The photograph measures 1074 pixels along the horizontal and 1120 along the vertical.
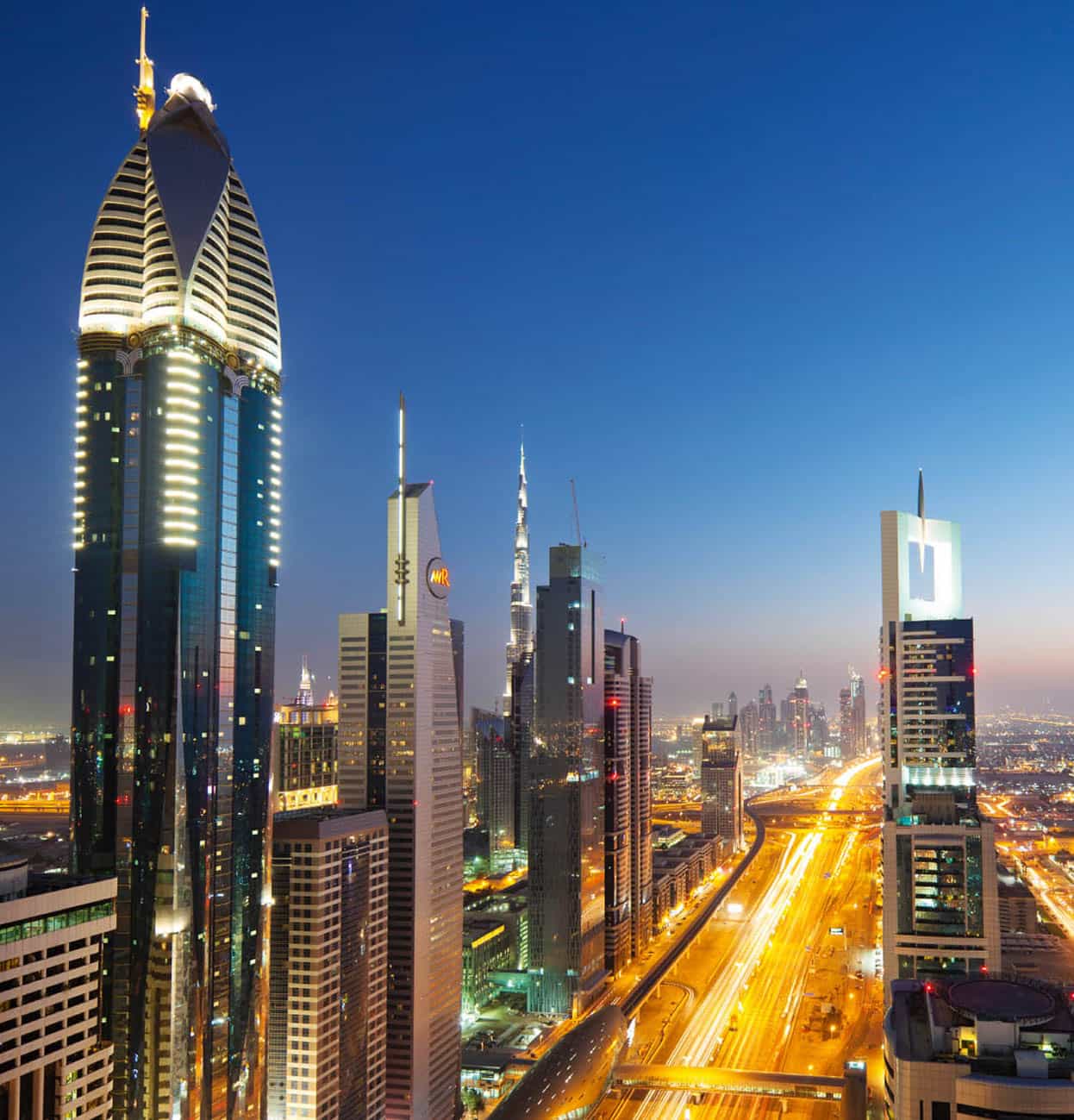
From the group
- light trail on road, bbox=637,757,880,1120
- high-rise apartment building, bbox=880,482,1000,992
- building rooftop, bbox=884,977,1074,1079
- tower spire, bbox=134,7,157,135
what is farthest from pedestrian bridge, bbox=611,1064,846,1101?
tower spire, bbox=134,7,157,135

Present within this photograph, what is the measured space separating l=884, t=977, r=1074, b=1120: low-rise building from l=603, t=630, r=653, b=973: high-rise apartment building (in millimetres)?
71244

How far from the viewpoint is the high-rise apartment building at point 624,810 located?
120 meters

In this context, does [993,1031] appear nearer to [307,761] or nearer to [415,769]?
[415,769]

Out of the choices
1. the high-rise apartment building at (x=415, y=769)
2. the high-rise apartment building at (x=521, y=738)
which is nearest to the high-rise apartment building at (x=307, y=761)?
the high-rise apartment building at (x=521, y=738)

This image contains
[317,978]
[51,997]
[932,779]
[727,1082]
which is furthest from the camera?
[932,779]

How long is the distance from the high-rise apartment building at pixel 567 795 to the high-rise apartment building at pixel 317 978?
34.7m

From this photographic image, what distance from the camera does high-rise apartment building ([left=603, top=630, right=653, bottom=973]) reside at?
120 m

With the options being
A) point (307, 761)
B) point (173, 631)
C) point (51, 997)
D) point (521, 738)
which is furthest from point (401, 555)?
point (521, 738)

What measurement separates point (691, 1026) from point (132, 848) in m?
58.6

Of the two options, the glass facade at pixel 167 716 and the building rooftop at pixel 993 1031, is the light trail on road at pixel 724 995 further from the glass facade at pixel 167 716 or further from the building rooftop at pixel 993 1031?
the building rooftop at pixel 993 1031

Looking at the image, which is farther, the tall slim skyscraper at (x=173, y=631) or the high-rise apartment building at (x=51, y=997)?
the tall slim skyscraper at (x=173, y=631)

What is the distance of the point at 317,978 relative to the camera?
67500mm

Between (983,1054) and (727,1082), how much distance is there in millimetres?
37694

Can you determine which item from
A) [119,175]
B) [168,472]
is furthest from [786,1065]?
[119,175]
